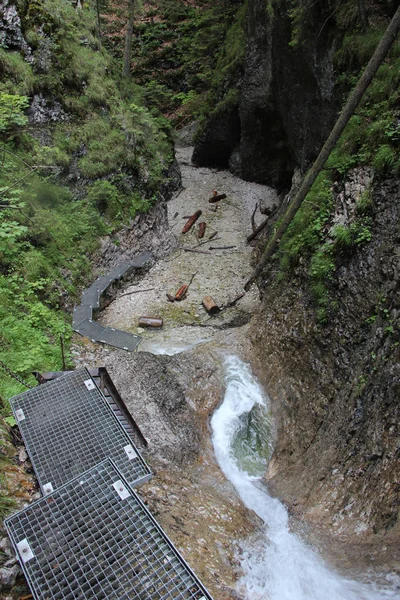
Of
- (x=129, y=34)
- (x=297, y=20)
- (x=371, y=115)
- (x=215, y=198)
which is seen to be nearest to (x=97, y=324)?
(x=371, y=115)

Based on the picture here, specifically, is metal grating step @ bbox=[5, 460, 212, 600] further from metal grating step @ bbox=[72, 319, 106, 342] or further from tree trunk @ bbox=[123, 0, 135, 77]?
tree trunk @ bbox=[123, 0, 135, 77]

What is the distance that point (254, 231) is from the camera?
14602mm

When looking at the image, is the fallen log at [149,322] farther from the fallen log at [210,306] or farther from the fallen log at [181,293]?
the fallen log at [210,306]

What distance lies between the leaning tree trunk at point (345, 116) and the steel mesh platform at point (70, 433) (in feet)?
23.6

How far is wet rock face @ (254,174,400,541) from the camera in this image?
4629mm

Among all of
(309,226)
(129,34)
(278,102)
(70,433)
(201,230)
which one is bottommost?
(201,230)

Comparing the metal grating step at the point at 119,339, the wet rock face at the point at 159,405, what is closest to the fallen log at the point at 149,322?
the metal grating step at the point at 119,339

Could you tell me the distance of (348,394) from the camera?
19.2ft

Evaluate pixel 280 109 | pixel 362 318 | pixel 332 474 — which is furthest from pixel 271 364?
pixel 280 109

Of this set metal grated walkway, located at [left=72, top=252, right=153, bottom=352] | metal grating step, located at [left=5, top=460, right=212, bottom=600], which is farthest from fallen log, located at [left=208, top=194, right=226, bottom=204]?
metal grating step, located at [left=5, top=460, right=212, bottom=600]

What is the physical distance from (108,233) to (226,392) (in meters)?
7.02

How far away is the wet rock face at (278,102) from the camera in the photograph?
404 inches

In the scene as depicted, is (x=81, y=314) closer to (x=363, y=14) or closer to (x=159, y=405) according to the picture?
(x=159, y=405)

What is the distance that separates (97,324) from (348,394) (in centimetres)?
631
